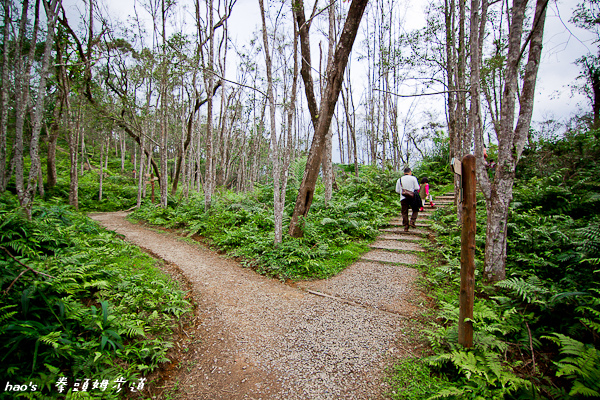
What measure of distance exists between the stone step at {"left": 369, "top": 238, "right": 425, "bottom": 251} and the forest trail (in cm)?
76

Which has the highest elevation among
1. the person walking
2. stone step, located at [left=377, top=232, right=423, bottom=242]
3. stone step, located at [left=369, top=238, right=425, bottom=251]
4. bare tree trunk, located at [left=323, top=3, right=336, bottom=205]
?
bare tree trunk, located at [left=323, top=3, right=336, bottom=205]

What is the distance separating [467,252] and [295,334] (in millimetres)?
2212

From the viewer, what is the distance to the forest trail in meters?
2.41

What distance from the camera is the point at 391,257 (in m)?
5.80

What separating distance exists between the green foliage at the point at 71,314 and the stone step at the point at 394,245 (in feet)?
15.4

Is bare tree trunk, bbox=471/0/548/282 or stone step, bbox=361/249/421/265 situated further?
stone step, bbox=361/249/421/265

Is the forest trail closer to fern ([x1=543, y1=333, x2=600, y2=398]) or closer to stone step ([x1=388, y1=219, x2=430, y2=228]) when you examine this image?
fern ([x1=543, y1=333, x2=600, y2=398])

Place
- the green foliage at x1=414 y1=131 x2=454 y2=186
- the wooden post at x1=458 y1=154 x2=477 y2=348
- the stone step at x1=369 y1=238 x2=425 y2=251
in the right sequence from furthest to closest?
the green foliage at x1=414 y1=131 x2=454 y2=186, the stone step at x1=369 y1=238 x2=425 y2=251, the wooden post at x1=458 y1=154 x2=477 y2=348

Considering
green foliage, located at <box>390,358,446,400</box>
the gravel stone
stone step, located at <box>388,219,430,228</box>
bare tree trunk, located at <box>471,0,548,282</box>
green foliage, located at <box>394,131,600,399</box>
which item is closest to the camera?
green foliage, located at <box>394,131,600,399</box>

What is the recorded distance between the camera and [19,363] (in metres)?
2.08

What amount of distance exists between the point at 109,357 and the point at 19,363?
619 millimetres

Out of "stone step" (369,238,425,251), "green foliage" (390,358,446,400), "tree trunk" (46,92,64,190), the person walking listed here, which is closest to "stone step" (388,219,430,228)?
the person walking

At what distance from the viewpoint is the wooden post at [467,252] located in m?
2.55

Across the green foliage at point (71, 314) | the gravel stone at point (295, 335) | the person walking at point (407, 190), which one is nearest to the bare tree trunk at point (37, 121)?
the green foliage at point (71, 314)
